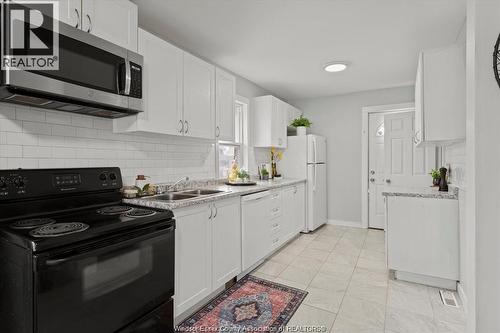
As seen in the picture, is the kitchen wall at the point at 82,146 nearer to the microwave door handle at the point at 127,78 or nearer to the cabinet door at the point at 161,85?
the cabinet door at the point at 161,85

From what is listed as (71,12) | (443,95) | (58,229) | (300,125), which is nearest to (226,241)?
(58,229)

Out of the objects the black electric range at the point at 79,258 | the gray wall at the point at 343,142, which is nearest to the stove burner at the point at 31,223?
the black electric range at the point at 79,258

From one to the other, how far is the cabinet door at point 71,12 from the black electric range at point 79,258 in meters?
0.92

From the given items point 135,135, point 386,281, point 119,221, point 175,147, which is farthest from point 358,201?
point 119,221

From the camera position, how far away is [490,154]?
1294 mm

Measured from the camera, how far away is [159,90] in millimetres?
2148

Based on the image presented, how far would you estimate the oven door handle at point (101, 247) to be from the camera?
114cm

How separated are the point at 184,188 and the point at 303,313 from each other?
1609 mm

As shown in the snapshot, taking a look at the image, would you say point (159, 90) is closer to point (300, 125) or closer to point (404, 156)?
point (300, 125)

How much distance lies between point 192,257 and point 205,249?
0.15 metres

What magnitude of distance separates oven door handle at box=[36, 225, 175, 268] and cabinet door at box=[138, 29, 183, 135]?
0.88m

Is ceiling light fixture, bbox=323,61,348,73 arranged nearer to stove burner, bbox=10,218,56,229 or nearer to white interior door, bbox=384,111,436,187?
white interior door, bbox=384,111,436,187

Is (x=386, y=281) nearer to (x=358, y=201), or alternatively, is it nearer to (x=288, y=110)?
(x=358, y=201)

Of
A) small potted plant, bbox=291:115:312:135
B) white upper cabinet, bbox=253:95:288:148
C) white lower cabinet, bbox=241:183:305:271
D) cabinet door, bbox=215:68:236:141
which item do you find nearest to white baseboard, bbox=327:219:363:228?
white lower cabinet, bbox=241:183:305:271
